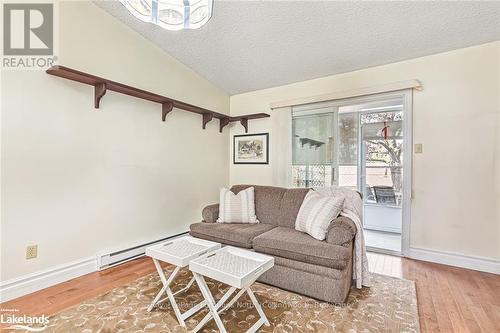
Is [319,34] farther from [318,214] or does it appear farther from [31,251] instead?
[31,251]

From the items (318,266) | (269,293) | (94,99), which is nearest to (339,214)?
(318,266)

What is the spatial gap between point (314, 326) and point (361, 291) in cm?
74

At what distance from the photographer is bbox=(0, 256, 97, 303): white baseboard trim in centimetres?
203

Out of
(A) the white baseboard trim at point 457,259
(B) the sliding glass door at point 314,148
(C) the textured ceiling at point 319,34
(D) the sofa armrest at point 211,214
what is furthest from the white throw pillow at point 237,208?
(A) the white baseboard trim at point 457,259

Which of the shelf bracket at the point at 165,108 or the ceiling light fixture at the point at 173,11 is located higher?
the ceiling light fixture at the point at 173,11

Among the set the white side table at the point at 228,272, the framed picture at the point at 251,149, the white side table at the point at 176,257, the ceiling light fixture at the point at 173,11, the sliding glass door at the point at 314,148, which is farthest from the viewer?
the framed picture at the point at 251,149

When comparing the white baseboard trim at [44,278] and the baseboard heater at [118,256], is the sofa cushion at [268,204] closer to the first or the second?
the baseboard heater at [118,256]

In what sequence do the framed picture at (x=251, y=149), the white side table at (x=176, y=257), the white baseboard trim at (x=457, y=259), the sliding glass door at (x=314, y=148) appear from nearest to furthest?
1. the white side table at (x=176, y=257)
2. the white baseboard trim at (x=457, y=259)
3. the sliding glass door at (x=314, y=148)
4. the framed picture at (x=251, y=149)

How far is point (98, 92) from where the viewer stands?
255cm

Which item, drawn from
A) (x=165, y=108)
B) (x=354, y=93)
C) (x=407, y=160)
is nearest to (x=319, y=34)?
(x=354, y=93)

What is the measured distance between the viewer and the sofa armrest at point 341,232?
2061mm

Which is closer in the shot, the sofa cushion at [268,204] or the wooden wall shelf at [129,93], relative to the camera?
the wooden wall shelf at [129,93]

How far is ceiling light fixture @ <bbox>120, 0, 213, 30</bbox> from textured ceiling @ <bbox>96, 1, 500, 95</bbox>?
0.92 m

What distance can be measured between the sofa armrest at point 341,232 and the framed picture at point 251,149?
2121 millimetres
